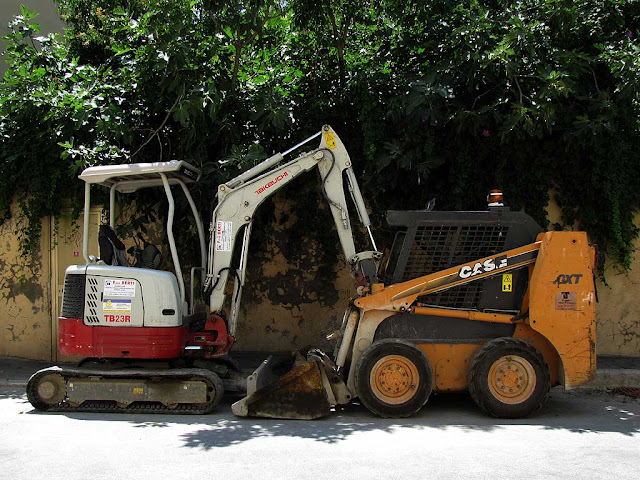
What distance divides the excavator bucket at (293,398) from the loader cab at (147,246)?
1.32m

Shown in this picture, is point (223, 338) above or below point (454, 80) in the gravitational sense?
below

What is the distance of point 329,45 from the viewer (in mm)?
10117

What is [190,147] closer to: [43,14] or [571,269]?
[571,269]

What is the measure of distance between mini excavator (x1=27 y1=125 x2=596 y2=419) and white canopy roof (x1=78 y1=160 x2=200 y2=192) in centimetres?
2

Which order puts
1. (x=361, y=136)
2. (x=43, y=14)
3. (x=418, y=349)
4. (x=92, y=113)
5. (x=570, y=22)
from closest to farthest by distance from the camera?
(x=418, y=349)
(x=570, y=22)
(x=92, y=113)
(x=361, y=136)
(x=43, y=14)

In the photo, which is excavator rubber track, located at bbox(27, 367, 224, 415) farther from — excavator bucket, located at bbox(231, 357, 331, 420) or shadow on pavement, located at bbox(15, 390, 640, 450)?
excavator bucket, located at bbox(231, 357, 331, 420)

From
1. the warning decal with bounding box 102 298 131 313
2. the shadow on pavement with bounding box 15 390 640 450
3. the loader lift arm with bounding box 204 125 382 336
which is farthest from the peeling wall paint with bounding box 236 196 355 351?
the warning decal with bounding box 102 298 131 313

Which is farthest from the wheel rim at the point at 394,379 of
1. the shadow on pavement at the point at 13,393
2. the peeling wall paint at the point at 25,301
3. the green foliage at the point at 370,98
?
the peeling wall paint at the point at 25,301

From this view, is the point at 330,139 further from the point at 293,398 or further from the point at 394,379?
the point at 293,398

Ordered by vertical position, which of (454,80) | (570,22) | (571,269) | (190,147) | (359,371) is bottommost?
(359,371)

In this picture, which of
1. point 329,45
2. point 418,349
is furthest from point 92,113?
point 418,349

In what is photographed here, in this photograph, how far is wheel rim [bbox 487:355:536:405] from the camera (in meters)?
6.41

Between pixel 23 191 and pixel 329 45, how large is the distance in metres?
5.64

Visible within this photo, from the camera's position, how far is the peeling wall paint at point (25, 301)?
10.2 meters
